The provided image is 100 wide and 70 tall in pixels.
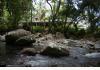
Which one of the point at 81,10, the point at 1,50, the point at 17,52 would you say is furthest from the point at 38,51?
the point at 81,10

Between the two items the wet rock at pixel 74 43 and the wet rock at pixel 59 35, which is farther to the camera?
the wet rock at pixel 74 43

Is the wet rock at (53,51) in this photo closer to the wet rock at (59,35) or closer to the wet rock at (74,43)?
the wet rock at (74,43)

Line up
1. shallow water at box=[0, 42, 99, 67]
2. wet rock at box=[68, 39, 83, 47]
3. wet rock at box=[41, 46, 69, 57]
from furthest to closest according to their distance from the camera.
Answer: wet rock at box=[41, 46, 69, 57]
wet rock at box=[68, 39, 83, 47]
shallow water at box=[0, 42, 99, 67]

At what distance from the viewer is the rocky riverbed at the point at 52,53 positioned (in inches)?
126

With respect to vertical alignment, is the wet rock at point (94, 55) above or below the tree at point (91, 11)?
below

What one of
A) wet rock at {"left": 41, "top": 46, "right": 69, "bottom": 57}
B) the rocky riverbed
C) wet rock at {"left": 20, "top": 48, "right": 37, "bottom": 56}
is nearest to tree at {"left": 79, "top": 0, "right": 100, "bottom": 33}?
the rocky riverbed

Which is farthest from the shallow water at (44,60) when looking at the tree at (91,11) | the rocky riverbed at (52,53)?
the tree at (91,11)

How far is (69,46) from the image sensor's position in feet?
12.2

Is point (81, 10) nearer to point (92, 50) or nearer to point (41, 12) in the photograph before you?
point (41, 12)

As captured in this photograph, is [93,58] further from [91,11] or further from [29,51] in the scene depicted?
[29,51]

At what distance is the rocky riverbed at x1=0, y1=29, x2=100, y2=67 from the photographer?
3203 mm

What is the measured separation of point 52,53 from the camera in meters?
3.88

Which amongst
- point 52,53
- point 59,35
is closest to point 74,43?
point 59,35

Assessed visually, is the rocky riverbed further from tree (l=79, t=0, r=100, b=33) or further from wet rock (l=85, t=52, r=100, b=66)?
tree (l=79, t=0, r=100, b=33)
